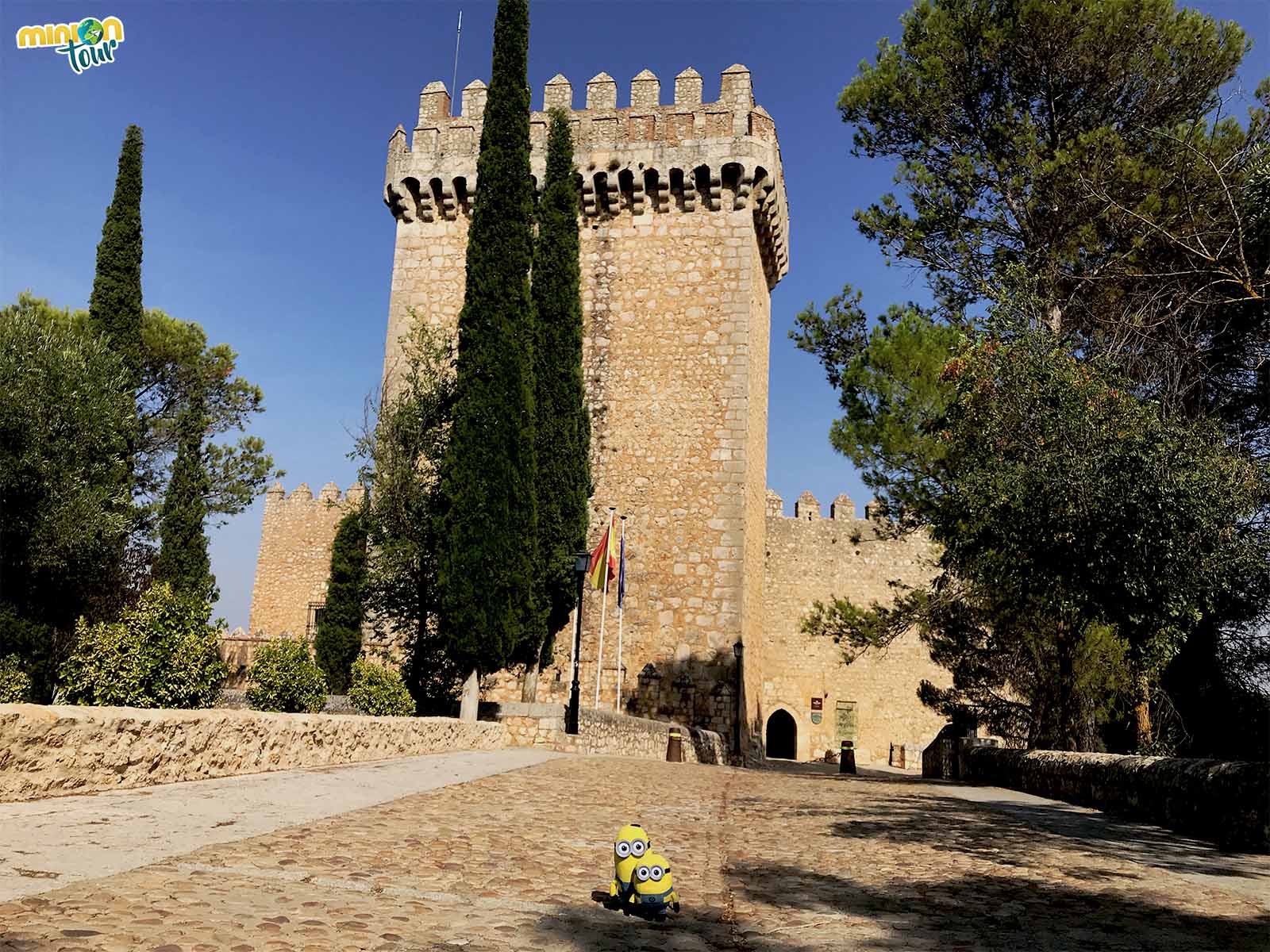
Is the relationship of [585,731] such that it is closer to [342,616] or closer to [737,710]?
[737,710]

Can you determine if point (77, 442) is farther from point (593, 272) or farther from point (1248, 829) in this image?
point (1248, 829)

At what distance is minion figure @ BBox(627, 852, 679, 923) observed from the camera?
3.59 metres

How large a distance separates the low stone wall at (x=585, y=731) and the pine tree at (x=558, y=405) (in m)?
1.23

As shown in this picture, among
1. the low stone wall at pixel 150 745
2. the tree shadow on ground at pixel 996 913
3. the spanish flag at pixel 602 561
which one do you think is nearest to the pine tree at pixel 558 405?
the spanish flag at pixel 602 561

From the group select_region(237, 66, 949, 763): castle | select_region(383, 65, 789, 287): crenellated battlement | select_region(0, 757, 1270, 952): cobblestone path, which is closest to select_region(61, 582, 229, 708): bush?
select_region(0, 757, 1270, 952): cobblestone path

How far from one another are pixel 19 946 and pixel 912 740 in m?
28.1

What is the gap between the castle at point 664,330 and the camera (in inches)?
688

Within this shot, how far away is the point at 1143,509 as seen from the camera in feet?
26.0

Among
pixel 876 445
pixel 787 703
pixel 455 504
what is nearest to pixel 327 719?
pixel 455 504

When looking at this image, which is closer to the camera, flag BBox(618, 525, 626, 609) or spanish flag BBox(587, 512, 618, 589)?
spanish flag BBox(587, 512, 618, 589)

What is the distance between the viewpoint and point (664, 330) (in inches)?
735

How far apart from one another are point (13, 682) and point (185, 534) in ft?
24.0

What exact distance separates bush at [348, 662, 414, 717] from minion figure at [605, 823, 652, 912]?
30.5ft

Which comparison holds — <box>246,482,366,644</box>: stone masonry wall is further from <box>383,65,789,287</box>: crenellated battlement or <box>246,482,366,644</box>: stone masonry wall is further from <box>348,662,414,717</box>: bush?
<box>348,662,414,717</box>: bush
